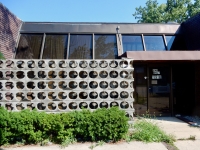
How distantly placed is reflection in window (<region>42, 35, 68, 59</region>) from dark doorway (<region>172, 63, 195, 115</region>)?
14.9 feet

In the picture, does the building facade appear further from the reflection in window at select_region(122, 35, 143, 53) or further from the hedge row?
the hedge row

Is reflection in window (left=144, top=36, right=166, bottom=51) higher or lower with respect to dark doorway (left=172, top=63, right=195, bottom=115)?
higher

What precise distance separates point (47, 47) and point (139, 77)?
391 centimetres

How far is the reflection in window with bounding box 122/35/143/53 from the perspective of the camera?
20.4 ft

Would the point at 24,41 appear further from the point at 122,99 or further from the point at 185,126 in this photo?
the point at 185,126

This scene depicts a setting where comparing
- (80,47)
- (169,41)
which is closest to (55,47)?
(80,47)

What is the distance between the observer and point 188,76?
19.9 feet

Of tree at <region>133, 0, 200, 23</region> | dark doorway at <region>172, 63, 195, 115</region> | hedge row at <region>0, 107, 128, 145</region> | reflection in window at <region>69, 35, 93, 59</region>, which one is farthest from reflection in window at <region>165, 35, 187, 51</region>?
tree at <region>133, 0, 200, 23</region>

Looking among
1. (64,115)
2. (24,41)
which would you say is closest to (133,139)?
(64,115)

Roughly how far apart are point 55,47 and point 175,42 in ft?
16.7

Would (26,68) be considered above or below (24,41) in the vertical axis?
below

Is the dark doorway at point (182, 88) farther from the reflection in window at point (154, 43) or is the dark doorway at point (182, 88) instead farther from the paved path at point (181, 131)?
the reflection in window at point (154, 43)

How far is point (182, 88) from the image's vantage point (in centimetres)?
612

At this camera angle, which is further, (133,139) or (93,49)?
(93,49)
